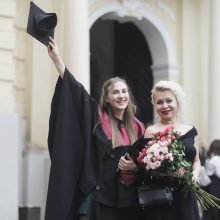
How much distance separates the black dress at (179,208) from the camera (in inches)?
200

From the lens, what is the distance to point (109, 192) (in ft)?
17.0

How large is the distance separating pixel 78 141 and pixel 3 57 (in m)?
5.16

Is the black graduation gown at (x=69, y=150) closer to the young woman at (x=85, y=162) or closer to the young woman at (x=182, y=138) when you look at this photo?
the young woman at (x=85, y=162)

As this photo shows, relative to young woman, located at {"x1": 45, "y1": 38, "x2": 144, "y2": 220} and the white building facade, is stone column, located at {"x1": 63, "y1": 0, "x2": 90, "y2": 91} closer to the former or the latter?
the white building facade

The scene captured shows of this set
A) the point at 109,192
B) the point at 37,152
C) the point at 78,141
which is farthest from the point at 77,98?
the point at 37,152

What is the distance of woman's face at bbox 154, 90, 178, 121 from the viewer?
17.1 ft

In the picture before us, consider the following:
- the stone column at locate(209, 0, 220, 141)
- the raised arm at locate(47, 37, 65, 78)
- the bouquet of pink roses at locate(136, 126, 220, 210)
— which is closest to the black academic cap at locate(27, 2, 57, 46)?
the raised arm at locate(47, 37, 65, 78)

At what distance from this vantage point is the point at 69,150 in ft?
16.9

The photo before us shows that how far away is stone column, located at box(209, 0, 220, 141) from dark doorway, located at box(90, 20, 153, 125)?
68.1 inches

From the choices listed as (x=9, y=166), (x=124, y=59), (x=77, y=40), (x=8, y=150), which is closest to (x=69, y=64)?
(x=77, y=40)

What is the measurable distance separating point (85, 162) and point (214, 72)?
7.56m

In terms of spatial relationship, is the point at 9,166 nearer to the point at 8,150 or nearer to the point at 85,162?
the point at 8,150

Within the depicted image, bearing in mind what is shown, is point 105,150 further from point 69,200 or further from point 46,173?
point 46,173

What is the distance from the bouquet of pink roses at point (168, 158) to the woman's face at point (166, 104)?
0.66 ft
